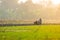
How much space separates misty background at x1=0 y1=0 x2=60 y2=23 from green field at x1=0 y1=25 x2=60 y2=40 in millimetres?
110

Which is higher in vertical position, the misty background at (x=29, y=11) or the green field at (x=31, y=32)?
the misty background at (x=29, y=11)

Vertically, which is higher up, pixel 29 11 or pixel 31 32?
pixel 29 11

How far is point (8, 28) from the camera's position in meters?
2.20

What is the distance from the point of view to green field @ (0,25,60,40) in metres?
2.18

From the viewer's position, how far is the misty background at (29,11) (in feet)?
7.36

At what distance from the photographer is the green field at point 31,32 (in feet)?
7.15

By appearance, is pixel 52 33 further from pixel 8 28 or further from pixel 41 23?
pixel 8 28

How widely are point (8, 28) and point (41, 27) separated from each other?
443mm

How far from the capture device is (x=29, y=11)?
228 cm

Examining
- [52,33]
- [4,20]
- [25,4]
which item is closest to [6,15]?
[4,20]

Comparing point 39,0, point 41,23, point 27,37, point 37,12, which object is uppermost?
point 39,0

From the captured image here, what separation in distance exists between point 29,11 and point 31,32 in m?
0.29

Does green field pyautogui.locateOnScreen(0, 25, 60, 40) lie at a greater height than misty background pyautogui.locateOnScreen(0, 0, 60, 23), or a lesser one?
lesser

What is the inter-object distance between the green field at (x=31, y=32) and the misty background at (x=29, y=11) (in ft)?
0.36
